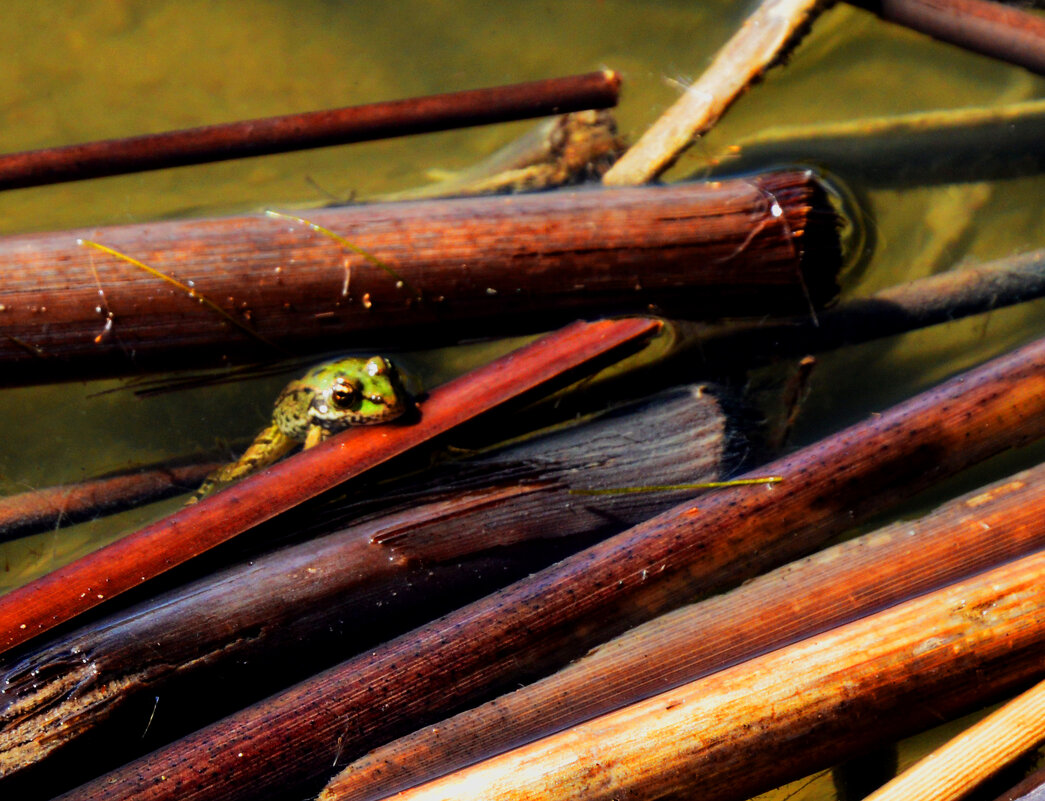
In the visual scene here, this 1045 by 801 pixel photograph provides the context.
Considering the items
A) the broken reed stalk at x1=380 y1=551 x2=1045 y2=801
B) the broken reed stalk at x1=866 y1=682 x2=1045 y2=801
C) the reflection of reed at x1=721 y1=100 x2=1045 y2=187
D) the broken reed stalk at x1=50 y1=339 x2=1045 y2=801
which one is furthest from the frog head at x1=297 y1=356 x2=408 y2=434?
the reflection of reed at x1=721 y1=100 x2=1045 y2=187

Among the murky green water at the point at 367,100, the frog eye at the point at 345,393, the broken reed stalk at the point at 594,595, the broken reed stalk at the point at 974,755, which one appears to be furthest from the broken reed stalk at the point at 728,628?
the frog eye at the point at 345,393

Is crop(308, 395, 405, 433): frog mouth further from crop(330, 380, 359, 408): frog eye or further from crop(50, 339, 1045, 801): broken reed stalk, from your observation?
crop(50, 339, 1045, 801): broken reed stalk

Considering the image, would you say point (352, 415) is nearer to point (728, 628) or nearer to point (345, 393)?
point (345, 393)

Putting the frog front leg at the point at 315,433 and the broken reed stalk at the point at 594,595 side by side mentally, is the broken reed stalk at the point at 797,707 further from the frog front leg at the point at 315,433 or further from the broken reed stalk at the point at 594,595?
the frog front leg at the point at 315,433

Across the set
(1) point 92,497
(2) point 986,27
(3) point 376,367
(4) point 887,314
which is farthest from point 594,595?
(2) point 986,27

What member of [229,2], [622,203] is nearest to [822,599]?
[622,203]

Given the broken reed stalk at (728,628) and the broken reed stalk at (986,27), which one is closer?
the broken reed stalk at (728,628)
